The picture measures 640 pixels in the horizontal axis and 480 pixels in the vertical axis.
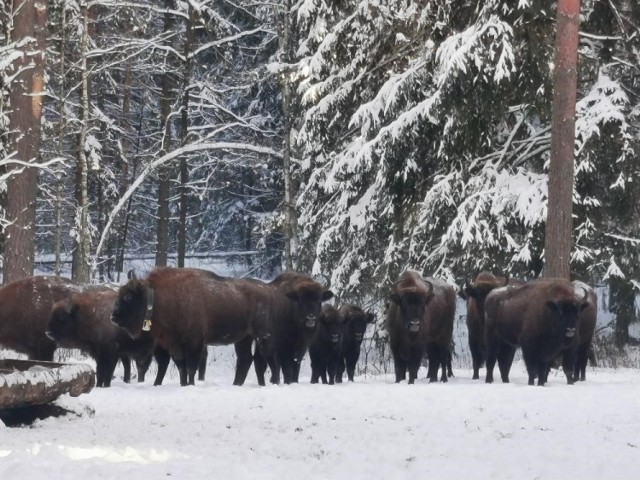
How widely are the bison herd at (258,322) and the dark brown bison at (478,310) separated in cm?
33

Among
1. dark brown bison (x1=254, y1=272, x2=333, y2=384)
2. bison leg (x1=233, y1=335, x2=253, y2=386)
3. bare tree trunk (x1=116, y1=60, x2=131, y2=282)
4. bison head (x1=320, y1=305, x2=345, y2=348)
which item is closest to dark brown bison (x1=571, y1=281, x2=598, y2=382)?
bison head (x1=320, y1=305, x2=345, y2=348)

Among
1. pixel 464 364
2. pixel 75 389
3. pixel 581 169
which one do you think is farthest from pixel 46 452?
pixel 464 364

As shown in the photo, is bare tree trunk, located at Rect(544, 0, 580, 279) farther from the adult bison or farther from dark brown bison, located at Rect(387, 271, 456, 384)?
the adult bison

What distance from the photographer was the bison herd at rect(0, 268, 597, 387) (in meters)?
15.6

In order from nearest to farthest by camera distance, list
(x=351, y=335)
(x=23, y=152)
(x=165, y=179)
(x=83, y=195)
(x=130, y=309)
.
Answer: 1. (x=130, y=309)
2. (x=351, y=335)
3. (x=23, y=152)
4. (x=83, y=195)
5. (x=165, y=179)

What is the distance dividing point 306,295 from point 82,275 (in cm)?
1013

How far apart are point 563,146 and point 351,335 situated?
5139mm

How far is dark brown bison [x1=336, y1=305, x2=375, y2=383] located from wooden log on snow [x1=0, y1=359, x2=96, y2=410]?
844cm

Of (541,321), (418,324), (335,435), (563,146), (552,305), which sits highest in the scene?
(563,146)

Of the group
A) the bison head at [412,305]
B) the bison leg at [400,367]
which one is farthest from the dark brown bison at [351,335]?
the bison head at [412,305]

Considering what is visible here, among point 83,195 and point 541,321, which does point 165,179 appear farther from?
point 541,321

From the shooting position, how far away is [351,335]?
18609 millimetres

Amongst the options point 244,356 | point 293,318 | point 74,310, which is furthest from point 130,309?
point 293,318

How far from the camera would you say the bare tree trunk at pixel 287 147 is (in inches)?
1126
